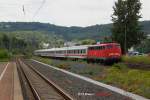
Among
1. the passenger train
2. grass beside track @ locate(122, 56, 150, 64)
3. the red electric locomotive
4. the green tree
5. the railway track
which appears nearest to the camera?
the railway track

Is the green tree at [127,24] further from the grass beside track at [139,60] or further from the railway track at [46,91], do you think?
the railway track at [46,91]

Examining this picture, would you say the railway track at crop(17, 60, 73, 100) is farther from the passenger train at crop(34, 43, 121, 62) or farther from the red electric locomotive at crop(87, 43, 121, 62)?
the passenger train at crop(34, 43, 121, 62)

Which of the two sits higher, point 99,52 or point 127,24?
point 127,24

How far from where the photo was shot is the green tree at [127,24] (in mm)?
90438

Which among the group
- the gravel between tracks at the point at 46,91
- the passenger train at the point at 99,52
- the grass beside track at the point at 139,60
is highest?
the passenger train at the point at 99,52

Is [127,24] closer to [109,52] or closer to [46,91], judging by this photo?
[109,52]

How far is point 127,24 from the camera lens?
92812 millimetres

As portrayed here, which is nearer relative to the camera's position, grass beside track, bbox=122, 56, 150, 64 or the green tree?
grass beside track, bbox=122, 56, 150, 64

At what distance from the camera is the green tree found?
297ft

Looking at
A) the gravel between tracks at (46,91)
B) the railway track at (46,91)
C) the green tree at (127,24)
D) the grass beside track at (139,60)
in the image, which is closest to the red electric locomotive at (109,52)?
the grass beside track at (139,60)

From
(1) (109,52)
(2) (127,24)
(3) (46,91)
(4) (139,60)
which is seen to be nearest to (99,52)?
(1) (109,52)

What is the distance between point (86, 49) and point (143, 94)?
46.3m

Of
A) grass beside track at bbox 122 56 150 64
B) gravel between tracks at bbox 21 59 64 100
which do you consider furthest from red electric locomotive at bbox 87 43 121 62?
gravel between tracks at bbox 21 59 64 100

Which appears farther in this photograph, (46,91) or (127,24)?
(127,24)
